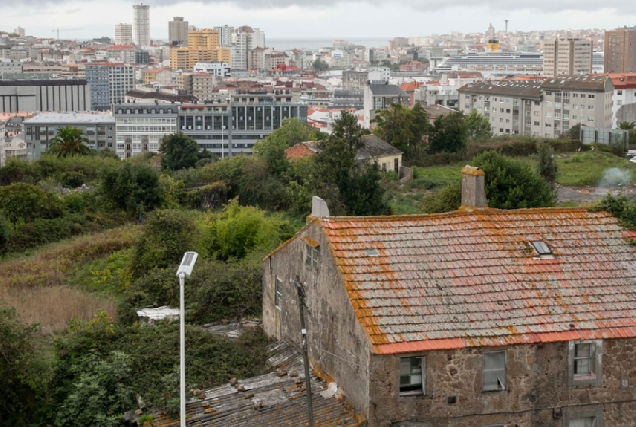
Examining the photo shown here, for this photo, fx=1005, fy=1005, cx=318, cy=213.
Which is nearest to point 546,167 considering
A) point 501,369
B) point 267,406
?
point 501,369

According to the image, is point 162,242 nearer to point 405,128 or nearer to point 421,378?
point 421,378

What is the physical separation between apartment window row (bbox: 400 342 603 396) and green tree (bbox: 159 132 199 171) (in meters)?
52.5

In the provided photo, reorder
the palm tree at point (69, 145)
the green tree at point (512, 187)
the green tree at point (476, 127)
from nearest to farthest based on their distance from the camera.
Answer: the green tree at point (512, 187), the palm tree at point (69, 145), the green tree at point (476, 127)

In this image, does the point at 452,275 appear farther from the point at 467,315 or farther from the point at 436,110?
the point at 436,110

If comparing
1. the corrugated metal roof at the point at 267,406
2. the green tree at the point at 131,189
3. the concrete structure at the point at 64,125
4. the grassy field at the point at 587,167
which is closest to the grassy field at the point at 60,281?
the green tree at the point at 131,189

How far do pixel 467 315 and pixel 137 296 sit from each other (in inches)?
506

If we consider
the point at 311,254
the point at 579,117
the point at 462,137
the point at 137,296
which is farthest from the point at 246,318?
the point at 579,117

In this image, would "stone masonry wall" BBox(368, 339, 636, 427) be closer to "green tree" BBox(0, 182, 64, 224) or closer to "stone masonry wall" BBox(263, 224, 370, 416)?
"stone masonry wall" BBox(263, 224, 370, 416)

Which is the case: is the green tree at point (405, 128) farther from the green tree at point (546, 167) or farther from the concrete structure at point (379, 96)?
the concrete structure at point (379, 96)

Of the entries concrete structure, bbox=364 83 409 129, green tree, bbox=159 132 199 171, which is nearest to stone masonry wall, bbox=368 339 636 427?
green tree, bbox=159 132 199 171

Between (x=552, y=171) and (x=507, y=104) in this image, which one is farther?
(x=507, y=104)

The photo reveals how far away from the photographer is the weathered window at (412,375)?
15.5m

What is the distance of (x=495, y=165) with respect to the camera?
36656 mm

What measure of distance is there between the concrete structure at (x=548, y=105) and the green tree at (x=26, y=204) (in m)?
60.7
